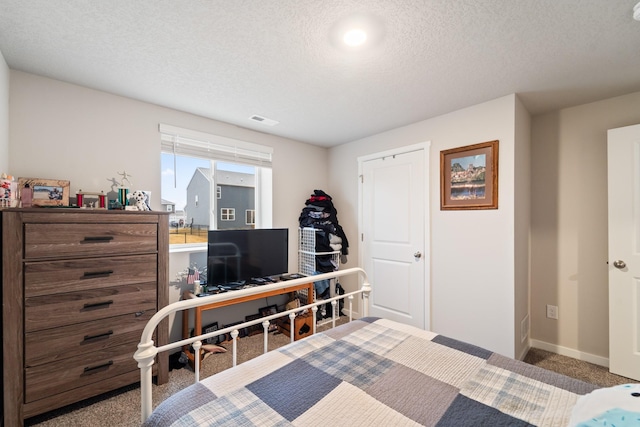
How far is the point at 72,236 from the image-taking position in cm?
174

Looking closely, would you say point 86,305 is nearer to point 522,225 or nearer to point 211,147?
point 211,147

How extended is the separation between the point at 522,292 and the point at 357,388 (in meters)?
2.25

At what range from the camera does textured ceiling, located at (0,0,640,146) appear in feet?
4.37

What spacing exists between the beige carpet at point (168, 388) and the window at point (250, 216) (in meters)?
1.28

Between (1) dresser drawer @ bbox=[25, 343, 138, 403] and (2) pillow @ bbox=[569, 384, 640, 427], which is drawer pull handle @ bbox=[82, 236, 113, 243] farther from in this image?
(2) pillow @ bbox=[569, 384, 640, 427]

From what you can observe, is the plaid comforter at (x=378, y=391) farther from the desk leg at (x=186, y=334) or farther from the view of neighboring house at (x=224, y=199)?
the view of neighboring house at (x=224, y=199)

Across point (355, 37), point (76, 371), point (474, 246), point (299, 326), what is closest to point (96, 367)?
point (76, 371)

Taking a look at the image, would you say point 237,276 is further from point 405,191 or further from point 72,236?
point 405,191

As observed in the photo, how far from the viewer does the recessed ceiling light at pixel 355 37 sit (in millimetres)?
1474

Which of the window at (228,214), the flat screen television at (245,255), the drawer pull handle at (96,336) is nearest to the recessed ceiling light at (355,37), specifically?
the flat screen television at (245,255)

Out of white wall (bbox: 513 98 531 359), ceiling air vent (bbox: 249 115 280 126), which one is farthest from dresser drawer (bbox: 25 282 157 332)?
white wall (bbox: 513 98 531 359)

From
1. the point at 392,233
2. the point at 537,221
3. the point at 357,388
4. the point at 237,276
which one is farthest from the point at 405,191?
the point at 357,388

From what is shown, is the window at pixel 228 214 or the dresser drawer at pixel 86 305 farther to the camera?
the window at pixel 228 214

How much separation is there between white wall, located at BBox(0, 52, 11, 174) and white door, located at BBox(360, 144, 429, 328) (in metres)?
3.06
